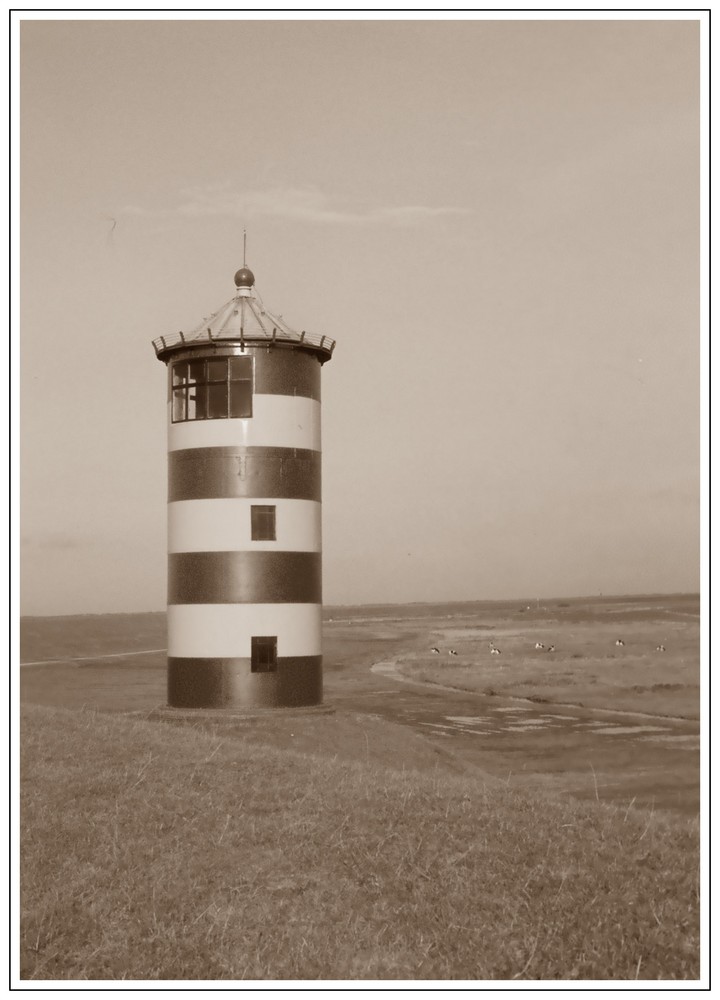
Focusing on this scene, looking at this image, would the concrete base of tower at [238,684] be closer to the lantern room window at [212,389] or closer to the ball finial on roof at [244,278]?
the lantern room window at [212,389]

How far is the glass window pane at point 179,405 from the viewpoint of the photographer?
2336cm

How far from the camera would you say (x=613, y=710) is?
114 ft

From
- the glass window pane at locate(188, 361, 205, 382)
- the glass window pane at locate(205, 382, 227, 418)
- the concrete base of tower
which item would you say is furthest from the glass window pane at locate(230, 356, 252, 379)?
the concrete base of tower

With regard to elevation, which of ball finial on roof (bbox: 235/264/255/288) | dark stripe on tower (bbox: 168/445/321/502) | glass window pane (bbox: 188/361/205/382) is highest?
ball finial on roof (bbox: 235/264/255/288)

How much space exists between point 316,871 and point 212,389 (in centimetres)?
1326

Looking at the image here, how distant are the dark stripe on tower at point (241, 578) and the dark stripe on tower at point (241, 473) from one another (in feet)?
3.94

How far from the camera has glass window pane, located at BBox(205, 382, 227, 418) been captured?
75.0 ft

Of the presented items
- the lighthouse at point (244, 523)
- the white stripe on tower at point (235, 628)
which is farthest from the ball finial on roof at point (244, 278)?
the white stripe on tower at point (235, 628)

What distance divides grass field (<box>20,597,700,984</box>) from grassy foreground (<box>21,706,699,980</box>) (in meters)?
0.02

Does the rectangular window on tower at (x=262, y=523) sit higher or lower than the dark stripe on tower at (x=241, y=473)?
lower

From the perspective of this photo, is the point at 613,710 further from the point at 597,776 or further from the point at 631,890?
the point at 631,890

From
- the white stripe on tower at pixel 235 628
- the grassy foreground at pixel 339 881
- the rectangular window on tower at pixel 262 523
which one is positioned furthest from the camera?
the rectangular window on tower at pixel 262 523

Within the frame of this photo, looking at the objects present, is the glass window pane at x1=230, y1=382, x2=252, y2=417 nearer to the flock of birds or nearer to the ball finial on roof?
the ball finial on roof
